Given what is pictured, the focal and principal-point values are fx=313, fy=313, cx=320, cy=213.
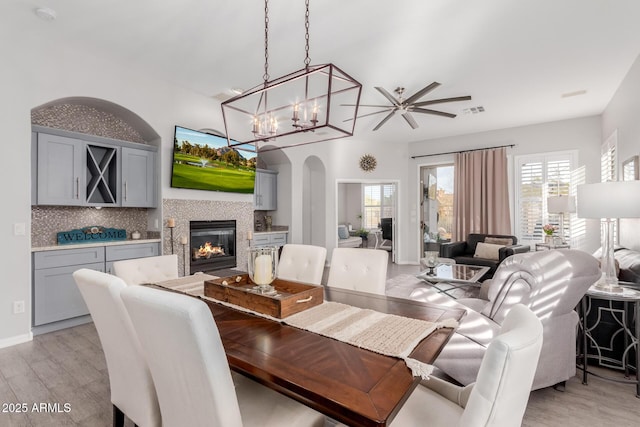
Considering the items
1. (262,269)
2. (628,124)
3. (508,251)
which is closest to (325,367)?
(262,269)

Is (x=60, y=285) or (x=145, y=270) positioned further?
(x=60, y=285)

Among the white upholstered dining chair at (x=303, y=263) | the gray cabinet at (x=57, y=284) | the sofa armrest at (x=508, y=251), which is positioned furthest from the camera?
the sofa armrest at (x=508, y=251)

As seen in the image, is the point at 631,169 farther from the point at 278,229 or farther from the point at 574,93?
the point at 278,229

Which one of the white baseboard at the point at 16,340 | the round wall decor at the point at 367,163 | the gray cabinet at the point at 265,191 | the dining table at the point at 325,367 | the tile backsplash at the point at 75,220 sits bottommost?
the white baseboard at the point at 16,340

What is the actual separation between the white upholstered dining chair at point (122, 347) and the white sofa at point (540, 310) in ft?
5.36

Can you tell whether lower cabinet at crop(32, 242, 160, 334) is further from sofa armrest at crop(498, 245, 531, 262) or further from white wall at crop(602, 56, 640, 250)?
white wall at crop(602, 56, 640, 250)

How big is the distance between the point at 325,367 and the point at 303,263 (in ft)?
5.17

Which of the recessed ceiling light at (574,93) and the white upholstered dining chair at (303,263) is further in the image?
the recessed ceiling light at (574,93)

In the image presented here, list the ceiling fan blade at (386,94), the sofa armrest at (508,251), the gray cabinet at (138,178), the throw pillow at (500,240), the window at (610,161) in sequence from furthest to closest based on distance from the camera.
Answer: the throw pillow at (500,240), the sofa armrest at (508,251), the window at (610,161), the gray cabinet at (138,178), the ceiling fan blade at (386,94)

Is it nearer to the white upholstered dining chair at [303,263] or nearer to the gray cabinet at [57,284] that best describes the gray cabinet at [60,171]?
the gray cabinet at [57,284]

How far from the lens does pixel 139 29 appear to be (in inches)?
118

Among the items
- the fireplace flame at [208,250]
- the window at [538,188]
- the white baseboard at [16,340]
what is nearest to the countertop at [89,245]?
the fireplace flame at [208,250]

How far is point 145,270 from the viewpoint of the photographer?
2.39 m

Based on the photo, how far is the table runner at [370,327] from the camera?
1.16m
